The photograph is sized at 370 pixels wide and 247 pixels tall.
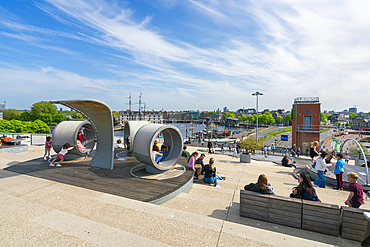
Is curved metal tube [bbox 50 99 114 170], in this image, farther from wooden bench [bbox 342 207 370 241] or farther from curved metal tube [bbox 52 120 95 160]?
wooden bench [bbox 342 207 370 241]

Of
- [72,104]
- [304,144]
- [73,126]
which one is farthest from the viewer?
[304,144]

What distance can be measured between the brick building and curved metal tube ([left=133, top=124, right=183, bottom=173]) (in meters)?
32.6

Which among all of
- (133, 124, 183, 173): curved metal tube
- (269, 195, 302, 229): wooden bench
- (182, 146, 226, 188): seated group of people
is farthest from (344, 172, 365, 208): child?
(133, 124, 183, 173): curved metal tube

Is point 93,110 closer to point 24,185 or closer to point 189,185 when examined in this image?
point 24,185

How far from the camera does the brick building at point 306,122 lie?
34.2 m

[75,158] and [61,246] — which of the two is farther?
[75,158]

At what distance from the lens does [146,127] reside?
31.4ft

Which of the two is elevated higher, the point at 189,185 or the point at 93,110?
the point at 93,110

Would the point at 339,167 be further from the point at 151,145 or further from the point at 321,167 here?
the point at 151,145

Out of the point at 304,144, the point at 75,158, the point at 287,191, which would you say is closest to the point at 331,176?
the point at 287,191

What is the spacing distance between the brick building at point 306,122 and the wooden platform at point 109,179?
105 feet

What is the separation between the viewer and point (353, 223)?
13.8ft

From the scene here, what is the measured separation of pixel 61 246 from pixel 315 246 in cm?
495

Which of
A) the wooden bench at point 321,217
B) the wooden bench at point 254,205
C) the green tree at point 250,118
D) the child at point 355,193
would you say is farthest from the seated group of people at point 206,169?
the green tree at point 250,118
